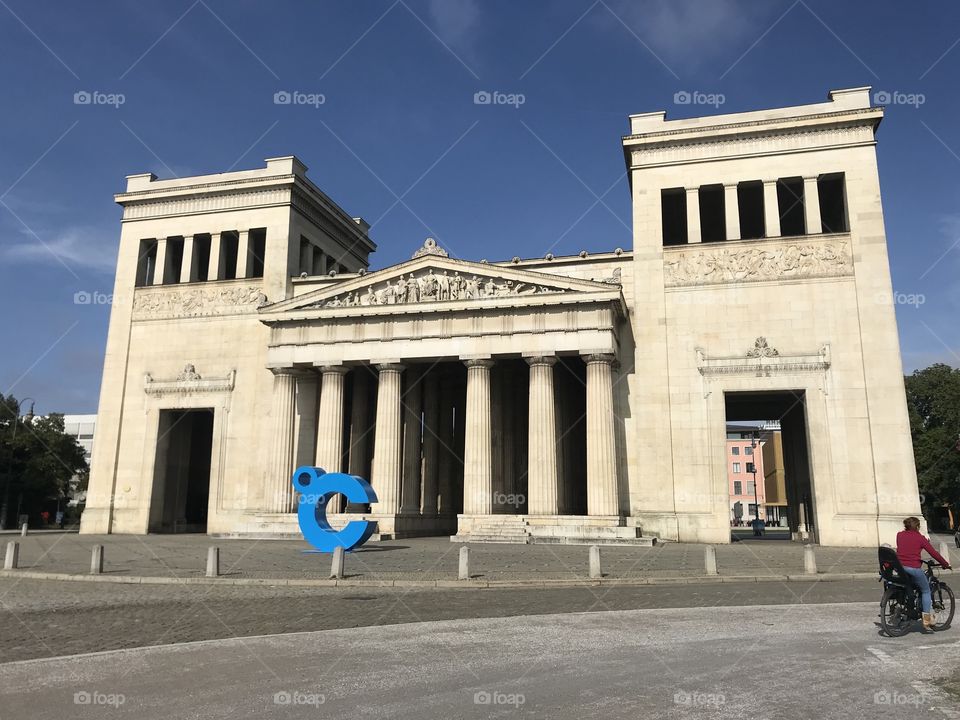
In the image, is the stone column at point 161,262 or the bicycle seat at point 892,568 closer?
the bicycle seat at point 892,568

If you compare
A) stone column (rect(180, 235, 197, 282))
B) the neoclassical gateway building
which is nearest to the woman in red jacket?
the neoclassical gateway building

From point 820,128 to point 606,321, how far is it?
16689mm

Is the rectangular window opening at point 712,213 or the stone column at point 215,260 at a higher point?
the rectangular window opening at point 712,213

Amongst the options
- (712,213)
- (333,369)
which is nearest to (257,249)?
(333,369)

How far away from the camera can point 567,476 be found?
45.8 meters

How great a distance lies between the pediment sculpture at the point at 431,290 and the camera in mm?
40656

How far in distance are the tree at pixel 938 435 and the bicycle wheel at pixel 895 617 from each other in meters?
55.2

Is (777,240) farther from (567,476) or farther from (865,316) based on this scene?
(567,476)

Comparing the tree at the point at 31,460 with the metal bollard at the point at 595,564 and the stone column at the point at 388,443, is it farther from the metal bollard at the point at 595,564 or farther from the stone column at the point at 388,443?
the metal bollard at the point at 595,564

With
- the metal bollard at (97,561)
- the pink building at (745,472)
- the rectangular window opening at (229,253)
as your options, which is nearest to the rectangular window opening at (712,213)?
the rectangular window opening at (229,253)

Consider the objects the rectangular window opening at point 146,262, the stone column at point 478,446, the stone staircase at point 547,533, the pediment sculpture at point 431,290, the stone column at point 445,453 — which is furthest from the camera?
the rectangular window opening at point 146,262

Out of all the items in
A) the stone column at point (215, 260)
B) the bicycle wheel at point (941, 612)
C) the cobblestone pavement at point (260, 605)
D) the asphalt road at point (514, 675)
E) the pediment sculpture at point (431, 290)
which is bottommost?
the cobblestone pavement at point (260, 605)

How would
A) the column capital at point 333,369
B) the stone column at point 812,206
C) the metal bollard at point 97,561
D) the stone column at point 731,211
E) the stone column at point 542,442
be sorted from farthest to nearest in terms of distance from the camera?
1. the column capital at point 333,369
2. the stone column at point 731,211
3. the stone column at point 812,206
4. the stone column at point 542,442
5. the metal bollard at point 97,561

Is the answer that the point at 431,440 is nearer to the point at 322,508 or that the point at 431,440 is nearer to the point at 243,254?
the point at 243,254
